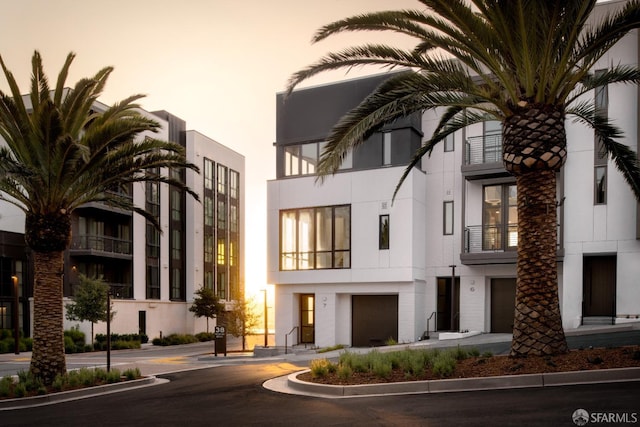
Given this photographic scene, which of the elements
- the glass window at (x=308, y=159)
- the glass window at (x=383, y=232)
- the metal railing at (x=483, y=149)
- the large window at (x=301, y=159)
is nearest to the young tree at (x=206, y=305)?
the large window at (x=301, y=159)

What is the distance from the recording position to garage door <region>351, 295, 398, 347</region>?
1154 inches

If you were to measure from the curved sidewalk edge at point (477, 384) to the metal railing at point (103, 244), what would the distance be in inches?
1369

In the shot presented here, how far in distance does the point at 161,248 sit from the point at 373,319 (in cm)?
2758

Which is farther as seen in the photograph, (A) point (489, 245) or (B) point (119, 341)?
(B) point (119, 341)

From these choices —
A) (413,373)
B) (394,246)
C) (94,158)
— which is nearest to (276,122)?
(394,246)

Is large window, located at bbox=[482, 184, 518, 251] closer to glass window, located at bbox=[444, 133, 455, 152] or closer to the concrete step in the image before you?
glass window, located at bbox=[444, 133, 455, 152]

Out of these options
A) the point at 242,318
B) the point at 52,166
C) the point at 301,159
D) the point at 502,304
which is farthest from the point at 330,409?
the point at 242,318

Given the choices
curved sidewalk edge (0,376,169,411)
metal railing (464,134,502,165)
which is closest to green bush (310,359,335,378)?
curved sidewalk edge (0,376,169,411)

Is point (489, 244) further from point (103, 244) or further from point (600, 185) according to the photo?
point (103, 244)

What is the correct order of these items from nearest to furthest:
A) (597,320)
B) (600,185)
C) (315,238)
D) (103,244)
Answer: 1. (597,320)
2. (600,185)
3. (315,238)
4. (103,244)

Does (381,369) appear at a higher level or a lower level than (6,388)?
higher

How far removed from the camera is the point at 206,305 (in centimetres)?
5181

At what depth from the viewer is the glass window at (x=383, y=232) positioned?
2838cm

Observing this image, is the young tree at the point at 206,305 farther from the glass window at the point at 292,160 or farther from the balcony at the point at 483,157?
the balcony at the point at 483,157
